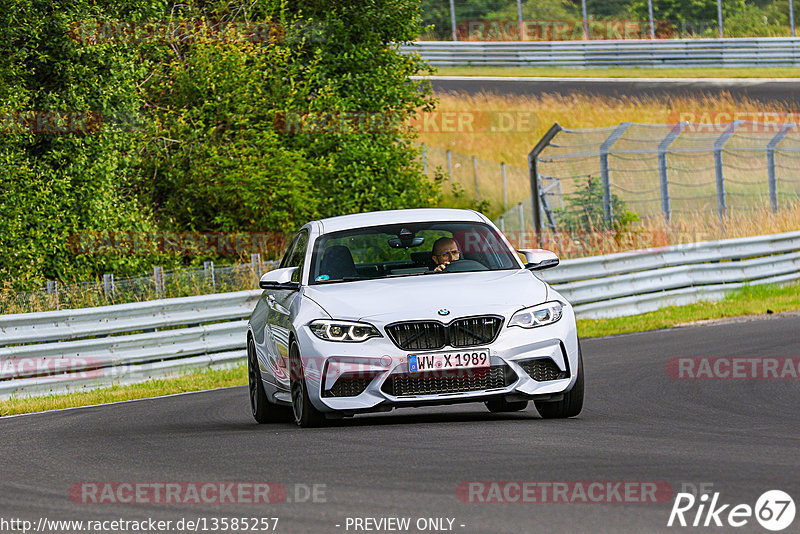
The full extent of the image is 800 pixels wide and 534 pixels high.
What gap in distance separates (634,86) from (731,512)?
42457 mm

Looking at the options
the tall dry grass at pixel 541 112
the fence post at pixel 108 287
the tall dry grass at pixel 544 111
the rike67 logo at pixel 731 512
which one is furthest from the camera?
the tall dry grass at pixel 544 111

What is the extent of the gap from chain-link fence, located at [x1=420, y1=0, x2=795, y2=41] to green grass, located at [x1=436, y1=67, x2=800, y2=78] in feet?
4.13

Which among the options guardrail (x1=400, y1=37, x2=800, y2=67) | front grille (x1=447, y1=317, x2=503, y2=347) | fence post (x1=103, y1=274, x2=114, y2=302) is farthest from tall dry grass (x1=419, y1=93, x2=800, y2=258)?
front grille (x1=447, y1=317, x2=503, y2=347)

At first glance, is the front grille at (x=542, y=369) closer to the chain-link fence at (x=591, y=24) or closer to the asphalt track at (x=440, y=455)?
the asphalt track at (x=440, y=455)

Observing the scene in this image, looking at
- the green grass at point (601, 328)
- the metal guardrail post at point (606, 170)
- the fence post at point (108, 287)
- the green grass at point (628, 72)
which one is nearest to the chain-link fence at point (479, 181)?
the green grass at point (628, 72)

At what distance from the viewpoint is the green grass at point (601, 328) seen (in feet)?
49.2

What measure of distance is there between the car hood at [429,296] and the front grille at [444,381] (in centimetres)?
37

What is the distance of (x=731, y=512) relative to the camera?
578 centimetres

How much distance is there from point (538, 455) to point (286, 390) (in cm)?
297

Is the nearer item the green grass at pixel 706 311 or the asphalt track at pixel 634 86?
the green grass at pixel 706 311
